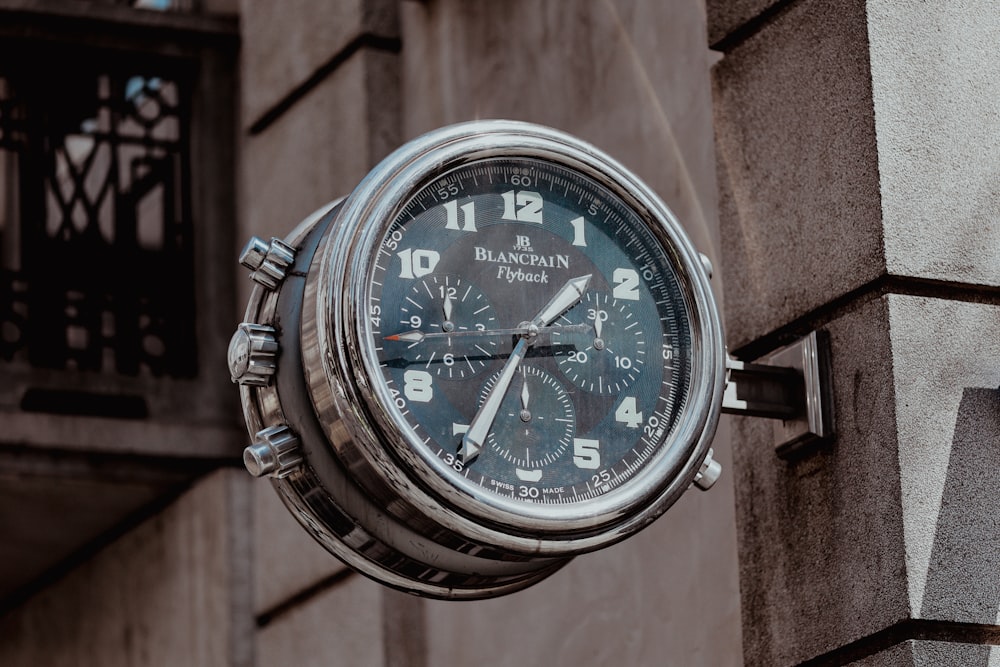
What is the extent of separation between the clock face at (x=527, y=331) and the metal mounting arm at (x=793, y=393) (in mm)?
515

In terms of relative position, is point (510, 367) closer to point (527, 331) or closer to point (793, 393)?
point (527, 331)

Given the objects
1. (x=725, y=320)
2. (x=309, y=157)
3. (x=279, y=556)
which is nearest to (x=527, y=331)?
(x=725, y=320)

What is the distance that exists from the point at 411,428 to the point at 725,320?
1661 millimetres

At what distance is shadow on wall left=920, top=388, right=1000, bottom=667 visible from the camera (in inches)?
188

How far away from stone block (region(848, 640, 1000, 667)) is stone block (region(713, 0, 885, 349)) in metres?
0.94

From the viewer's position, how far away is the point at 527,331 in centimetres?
447

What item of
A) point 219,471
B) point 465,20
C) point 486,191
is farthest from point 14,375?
point 486,191

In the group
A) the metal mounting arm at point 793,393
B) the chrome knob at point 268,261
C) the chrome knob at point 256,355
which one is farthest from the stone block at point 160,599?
the chrome knob at point 256,355

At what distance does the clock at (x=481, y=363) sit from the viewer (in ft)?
14.0

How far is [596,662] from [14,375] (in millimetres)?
2714

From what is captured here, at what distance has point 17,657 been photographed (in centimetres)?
954

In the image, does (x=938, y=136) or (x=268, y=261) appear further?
(x=938, y=136)

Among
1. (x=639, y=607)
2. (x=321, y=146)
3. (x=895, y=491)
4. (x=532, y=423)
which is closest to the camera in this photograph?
(x=532, y=423)

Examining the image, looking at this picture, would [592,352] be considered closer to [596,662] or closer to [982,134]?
[982,134]
